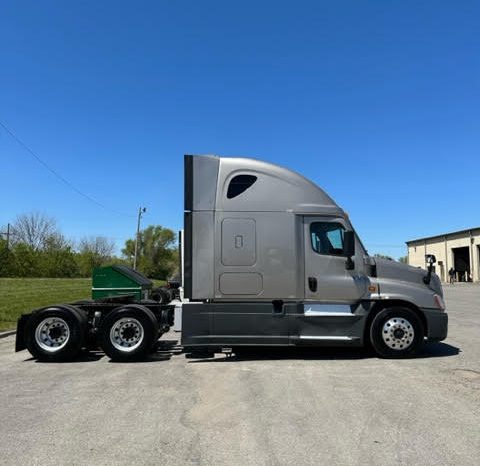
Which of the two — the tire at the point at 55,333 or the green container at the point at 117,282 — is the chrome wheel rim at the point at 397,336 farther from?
the green container at the point at 117,282

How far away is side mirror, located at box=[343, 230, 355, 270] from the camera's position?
9.58 metres

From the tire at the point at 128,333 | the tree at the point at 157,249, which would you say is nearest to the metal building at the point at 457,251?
the tree at the point at 157,249

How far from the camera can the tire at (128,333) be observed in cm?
953

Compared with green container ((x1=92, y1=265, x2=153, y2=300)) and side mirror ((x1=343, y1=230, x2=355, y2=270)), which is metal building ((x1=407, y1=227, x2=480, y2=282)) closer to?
green container ((x1=92, y1=265, x2=153, y2=300))

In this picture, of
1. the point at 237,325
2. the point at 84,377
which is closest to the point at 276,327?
the point at 237,325

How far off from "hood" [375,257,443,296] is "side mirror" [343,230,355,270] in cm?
Result: 60

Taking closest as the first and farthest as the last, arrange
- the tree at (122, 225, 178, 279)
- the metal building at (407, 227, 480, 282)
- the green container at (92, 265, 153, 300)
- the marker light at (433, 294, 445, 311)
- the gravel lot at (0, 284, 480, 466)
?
the gravel lot at (0, 284, 480, 466) → the marker light at (433, 294, 445, 311) → the green container at (92, 265, 153, 300) → the metal building at (407, 227, 480, 282) → the tree at (122, 225, 178, 279)

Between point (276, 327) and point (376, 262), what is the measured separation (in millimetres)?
2268

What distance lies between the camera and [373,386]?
286 inches

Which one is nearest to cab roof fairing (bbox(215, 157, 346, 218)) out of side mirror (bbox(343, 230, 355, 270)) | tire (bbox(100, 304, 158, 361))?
side mirror (bbox(343, 230, 355, 270))

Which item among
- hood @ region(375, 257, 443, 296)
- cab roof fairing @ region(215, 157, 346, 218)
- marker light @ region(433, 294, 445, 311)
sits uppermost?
cab roof fairing @ region(215, 157, 346, 218)

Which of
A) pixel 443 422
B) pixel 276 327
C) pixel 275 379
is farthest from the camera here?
pixel 276 327

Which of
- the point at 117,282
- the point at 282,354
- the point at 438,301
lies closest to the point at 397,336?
the point at 438,301

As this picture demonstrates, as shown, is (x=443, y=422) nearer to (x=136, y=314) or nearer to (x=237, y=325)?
(x=237, y=325)
